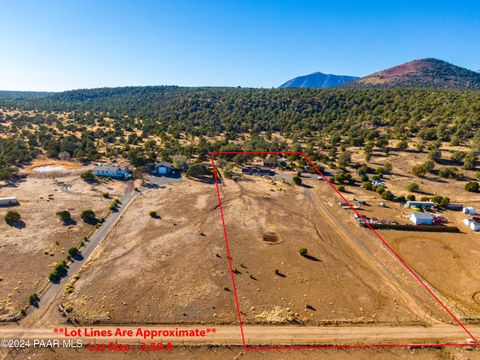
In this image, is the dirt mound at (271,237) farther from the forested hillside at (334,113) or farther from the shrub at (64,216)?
the forested hillside at (334,113)

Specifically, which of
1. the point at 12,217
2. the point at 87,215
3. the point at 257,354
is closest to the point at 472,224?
the point at 257,354

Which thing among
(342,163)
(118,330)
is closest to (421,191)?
(342,163)

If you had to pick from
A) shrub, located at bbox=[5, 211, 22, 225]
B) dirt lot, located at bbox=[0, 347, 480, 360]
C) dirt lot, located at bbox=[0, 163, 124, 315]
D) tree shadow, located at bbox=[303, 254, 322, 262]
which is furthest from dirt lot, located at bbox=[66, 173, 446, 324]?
shrub, located at bbox=[5, 211, 22, 225]

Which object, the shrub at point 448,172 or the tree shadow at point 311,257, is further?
the shrub at point 448,172

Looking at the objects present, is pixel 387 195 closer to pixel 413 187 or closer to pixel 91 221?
pixel 413 187

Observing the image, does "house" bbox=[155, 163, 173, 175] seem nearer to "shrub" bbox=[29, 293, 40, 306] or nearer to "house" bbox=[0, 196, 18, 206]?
"house" bbox=[0, 196, 18, 206]

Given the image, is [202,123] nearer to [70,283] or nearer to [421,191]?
[421,191]

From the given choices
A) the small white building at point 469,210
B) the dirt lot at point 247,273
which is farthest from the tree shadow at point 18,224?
the small white building at point 469,210
